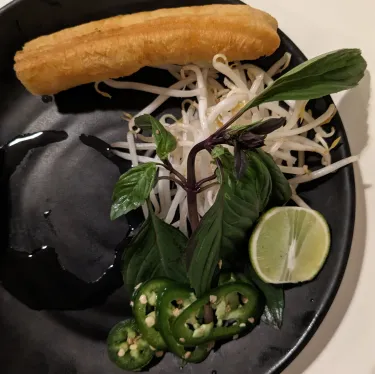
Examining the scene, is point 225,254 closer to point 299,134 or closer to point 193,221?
point 193,221

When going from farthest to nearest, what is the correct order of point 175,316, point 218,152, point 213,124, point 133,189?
point 213,124 < point 175,316 < point 133,189 < point 218,152

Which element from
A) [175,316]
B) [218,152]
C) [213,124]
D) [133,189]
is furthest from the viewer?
[213,124]

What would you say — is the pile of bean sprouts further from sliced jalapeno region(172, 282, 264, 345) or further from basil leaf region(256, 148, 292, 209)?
sliced jalapeno region(172, 282, 264, 345)

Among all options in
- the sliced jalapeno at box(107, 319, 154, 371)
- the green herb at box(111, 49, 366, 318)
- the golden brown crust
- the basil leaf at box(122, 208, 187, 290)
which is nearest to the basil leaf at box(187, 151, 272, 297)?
the green herb at box(111, 49, 366, 318)

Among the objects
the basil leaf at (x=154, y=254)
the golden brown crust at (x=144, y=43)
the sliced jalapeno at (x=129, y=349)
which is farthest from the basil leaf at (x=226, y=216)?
the golden brown crust at (x=144, y=43)

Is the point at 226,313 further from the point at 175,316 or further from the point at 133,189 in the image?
the point at 133,189

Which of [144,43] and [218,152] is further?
[144,43]

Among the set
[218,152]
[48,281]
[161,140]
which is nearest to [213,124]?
[161,140]

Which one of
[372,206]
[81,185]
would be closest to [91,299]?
[81,185]
